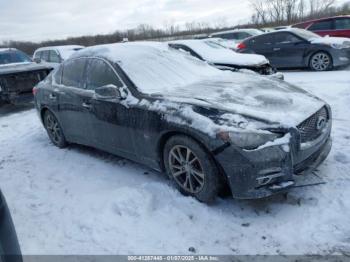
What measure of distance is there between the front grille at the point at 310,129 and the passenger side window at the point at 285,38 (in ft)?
26.3

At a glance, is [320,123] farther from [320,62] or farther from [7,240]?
[320,62]

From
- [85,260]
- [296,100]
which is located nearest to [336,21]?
[296,100]

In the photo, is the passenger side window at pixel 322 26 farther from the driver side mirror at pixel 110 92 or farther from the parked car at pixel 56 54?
the driver side mirror at pixel 110 92

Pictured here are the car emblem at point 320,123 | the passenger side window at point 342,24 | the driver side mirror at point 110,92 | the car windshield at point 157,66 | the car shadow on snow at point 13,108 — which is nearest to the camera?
the car emblem at point 320,123

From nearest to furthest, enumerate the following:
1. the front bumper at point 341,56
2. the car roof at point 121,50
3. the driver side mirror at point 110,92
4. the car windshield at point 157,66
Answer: the driver side mirror at point 110,92 → the car windshield at point 157,66 → the car roof at point 121,50 → the front bumper at point 341,56

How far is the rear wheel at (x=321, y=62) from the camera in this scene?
33.9ft

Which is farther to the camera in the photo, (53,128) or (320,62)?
(320,62)

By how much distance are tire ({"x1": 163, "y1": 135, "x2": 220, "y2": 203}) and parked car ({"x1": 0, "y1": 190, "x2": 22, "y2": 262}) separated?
6.01 feet

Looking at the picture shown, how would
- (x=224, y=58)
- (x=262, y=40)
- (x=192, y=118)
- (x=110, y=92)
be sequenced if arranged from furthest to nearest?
(x=262, y=40)
(x=224, y=58)
(x=110, y=92)
(x=192, y=118)

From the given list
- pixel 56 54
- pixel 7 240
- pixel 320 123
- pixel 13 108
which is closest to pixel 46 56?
pixel 56 54

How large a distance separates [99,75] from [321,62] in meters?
8.09

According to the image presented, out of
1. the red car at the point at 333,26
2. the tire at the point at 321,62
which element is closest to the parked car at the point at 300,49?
the tire at the point at 321,62

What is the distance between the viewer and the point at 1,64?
1012cm

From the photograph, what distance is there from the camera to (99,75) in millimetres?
4605
